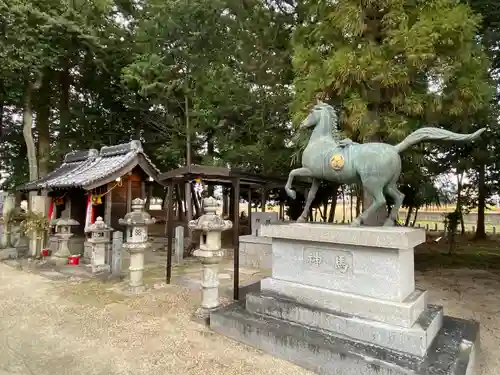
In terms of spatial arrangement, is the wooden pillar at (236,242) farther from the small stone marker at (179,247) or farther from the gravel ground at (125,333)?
the small stone marker at (179,247)

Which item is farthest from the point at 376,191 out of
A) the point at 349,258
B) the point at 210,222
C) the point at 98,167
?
the point at 98,167

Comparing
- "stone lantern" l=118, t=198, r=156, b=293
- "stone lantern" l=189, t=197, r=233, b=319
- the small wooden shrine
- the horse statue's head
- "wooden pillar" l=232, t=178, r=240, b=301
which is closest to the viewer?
the horse statue's head

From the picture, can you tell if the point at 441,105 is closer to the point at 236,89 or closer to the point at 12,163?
the point at 236,89

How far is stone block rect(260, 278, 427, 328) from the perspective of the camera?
335 cm

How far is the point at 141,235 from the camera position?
6695 millimetres

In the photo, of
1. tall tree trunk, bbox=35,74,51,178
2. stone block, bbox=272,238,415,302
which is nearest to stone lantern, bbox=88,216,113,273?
stone block, bbox=272,238,415,302

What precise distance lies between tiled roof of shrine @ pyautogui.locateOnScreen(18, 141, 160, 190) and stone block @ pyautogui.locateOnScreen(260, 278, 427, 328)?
5.88 meters

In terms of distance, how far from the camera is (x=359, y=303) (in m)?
3.61

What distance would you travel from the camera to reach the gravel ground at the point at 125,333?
3520 millimetres

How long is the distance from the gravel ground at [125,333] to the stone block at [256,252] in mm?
2974

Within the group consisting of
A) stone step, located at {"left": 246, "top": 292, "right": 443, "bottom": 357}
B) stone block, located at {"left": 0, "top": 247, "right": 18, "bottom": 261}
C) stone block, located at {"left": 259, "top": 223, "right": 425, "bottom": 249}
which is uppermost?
stone block, located at {"left": 259, "top": 223, "right": 425, "bottom": 249}

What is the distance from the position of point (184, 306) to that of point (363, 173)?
12.1ft

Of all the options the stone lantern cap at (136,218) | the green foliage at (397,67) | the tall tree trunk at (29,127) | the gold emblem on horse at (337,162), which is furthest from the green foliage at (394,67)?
the tall tree trunk at (29,127)

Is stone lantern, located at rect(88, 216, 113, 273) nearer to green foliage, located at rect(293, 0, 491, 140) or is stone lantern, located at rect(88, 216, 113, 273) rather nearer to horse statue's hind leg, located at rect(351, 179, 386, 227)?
green foliage, located at rect(293, 0, 491, 140)
